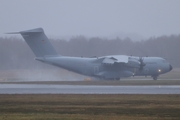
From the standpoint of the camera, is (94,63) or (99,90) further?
(94,63)

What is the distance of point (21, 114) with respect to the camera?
18094 millimetres

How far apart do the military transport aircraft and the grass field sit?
76.8ft

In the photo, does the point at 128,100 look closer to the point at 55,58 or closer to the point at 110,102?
the point at 110,102

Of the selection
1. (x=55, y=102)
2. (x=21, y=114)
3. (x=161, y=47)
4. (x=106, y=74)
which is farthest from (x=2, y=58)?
(x=21, y=114)

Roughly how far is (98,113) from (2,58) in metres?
49.3

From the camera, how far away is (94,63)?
1967 inches

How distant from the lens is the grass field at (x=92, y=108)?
17.3 meters

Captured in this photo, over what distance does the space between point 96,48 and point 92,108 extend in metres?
54.6

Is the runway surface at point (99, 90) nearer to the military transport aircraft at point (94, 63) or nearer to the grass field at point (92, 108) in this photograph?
the grass field at point (92, 108)

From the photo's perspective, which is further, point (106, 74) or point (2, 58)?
point (2, 58)

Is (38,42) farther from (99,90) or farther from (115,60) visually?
(99,90)

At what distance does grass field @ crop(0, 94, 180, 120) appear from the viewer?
56.7 ft

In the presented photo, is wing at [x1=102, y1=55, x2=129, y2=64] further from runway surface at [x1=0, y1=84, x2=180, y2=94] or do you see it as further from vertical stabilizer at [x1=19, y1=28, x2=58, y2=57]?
runway surface at [x1=0, y1=84, x2=180, y2=94]

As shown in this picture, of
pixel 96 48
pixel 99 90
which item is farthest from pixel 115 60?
pixel 96 48
